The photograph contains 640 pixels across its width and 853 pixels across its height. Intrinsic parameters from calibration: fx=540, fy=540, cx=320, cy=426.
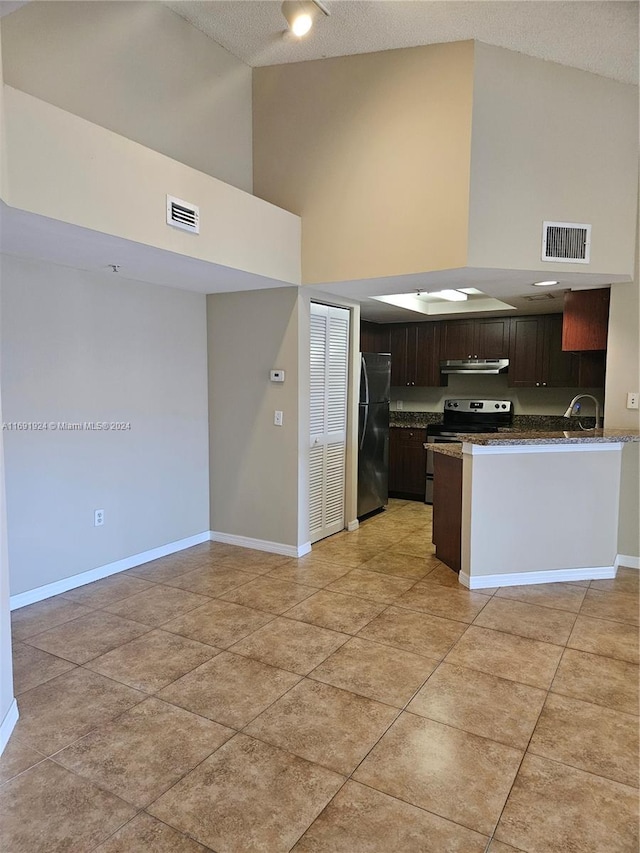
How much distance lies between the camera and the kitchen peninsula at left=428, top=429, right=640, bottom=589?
12.2 ft

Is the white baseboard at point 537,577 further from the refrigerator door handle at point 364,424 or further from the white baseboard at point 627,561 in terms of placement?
the refrigerator door handle at point 364,424

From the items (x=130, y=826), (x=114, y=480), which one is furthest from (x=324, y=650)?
(x=114, y=480)

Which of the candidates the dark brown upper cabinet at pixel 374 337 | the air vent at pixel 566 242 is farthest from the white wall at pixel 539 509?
the dark brown upper cabinet at pixel 374 337

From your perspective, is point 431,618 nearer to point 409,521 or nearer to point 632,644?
point 632,644

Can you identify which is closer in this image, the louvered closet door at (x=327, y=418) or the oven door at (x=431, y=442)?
the louvered closet door at (x=327, y=418)

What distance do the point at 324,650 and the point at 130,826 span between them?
4.23 feet

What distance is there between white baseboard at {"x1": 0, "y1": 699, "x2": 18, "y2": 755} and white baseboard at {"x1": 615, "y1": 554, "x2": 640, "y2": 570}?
407 cm

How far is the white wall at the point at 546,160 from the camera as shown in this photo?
130 inches

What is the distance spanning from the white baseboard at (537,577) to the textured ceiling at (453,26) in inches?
130

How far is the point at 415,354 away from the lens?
680cm

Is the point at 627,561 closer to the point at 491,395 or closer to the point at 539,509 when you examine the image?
the point at 539,509

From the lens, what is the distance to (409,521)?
5.57 m

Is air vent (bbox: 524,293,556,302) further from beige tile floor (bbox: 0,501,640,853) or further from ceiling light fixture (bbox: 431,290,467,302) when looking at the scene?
beige tile floor (bbox: 0,501,640,853)

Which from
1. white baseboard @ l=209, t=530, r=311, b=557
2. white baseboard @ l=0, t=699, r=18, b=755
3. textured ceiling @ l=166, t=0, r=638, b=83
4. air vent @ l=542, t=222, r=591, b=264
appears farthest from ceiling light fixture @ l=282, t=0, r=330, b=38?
white baseboard @ l=0, t=699, r=18, b=755
